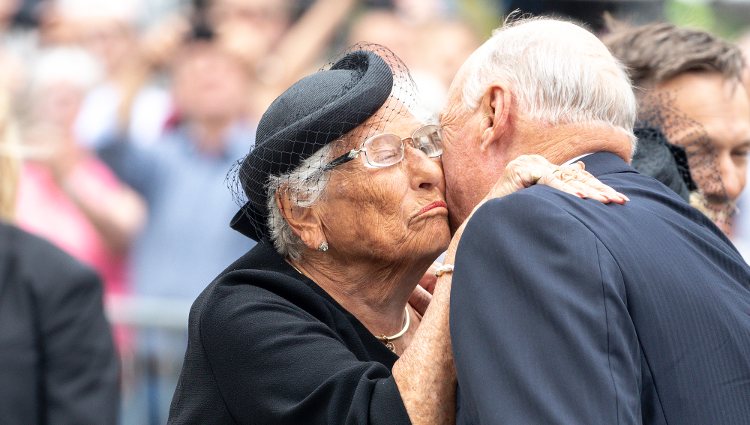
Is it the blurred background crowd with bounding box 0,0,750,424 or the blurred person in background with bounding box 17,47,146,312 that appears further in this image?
the blurred person in background with bounding box 17,47,146,312

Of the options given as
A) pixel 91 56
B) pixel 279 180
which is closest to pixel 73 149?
pixel 91 56

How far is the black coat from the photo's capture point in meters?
2.83

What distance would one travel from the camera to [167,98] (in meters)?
7.93

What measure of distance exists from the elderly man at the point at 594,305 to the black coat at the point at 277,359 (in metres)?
0.28

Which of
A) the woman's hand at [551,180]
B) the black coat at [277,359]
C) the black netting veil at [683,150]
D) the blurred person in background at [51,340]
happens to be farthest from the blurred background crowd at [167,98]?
the woman's hand at [551,180]

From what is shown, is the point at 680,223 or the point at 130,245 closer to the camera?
the point at 680,223

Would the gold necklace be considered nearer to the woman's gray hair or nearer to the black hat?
the woman's gray hair

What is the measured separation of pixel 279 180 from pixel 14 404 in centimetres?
181

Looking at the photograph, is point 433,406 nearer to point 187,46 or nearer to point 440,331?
point 440,331

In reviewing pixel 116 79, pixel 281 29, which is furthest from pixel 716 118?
pixel 116 79

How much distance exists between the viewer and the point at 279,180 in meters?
3.34

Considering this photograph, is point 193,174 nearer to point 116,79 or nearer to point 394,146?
point 116,79

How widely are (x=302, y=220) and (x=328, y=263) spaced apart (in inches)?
5.9

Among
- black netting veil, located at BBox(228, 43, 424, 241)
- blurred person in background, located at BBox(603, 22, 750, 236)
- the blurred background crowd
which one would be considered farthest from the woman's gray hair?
the blurred background crowd
